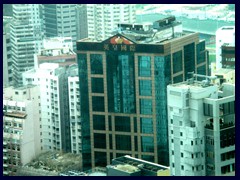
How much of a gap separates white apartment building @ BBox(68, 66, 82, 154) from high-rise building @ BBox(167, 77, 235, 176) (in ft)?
28.2

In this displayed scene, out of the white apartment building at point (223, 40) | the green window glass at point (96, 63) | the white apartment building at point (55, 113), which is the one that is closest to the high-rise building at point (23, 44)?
the white apartment building at point (55, 113)

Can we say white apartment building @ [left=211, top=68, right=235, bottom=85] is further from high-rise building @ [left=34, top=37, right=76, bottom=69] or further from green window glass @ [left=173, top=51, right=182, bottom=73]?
high-rise building @ [left=34, top=37, right=76, bottom=69]

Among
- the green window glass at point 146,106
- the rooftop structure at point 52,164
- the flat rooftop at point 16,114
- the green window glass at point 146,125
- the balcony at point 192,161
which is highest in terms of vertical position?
the green window glass at point 146,106

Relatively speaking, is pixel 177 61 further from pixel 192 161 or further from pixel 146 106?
pixel 192 161

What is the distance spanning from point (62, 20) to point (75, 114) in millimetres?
14968

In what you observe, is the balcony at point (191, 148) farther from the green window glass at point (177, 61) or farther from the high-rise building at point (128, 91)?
the green window glass at point (177, 61)

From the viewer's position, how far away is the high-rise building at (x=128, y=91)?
81.5 feet

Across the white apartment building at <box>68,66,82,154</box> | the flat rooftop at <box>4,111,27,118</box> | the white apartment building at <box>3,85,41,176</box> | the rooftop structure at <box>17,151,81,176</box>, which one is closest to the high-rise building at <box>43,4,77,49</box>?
the white apartment building at <box>68,66,82,154</box>

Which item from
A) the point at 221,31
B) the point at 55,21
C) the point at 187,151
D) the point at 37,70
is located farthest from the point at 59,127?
the point at 55,21

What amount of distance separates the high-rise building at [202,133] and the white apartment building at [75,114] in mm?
8589

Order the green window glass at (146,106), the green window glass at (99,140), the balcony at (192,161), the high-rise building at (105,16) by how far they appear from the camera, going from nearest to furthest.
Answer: the balcony at (192,161) → the green window glass at (146,106) → the green window glass at (99,140) → the high-rise building at (105,16)

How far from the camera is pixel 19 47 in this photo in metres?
38.2

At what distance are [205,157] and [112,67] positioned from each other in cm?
631

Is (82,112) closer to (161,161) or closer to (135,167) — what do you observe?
(161,161)
